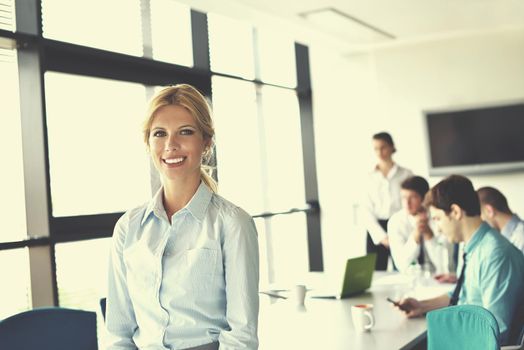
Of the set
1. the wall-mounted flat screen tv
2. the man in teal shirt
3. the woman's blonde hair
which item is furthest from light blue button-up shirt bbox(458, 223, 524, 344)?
the wall-mounted flat screen tv

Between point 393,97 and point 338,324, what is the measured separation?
521 centimetres

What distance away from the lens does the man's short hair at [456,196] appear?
9.50 feet

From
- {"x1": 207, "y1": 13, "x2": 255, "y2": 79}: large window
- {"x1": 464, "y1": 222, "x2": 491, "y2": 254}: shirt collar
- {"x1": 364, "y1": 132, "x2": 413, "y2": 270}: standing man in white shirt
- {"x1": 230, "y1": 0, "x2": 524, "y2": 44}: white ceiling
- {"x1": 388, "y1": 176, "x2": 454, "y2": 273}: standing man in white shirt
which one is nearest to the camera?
{"x1": 464, "y1": 222, "x2": 491, "y2": 254}: shirt collar

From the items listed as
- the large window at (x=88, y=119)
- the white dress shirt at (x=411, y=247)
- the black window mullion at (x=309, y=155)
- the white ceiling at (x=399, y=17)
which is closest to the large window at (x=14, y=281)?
the large window at (x=88, y=119)

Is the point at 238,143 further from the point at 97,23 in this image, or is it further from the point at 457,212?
the point at 457,212

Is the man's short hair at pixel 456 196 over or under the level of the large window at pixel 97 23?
under

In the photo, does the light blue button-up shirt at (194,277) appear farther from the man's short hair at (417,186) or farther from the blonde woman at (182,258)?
the man's short hair at (417,186)

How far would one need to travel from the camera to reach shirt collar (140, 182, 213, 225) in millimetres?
1783

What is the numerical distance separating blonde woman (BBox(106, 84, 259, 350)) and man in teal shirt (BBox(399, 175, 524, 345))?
1257 millimetres

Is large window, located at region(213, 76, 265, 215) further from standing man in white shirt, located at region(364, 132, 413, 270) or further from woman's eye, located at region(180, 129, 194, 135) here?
woman's eye, located at region(180, 129, 194, 135)

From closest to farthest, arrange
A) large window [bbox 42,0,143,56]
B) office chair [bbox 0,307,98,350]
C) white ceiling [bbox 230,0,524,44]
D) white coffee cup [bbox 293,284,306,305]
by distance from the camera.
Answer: office chair [bbox 0,307,98,350], white coffee cup [bbox 293,284,306,305], large window [bbox 42,0,143,56], white ceiling [bbox 230,0,524,44]

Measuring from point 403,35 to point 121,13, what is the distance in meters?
3.49

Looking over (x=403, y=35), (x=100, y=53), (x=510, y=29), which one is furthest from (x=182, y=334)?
(x=510, y=29)

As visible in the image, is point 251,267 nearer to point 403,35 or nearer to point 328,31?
point 328,31
